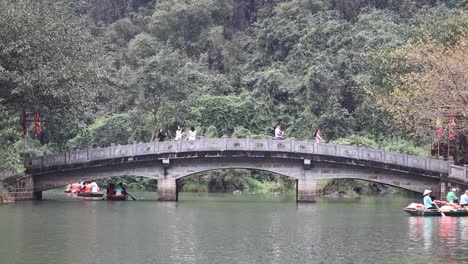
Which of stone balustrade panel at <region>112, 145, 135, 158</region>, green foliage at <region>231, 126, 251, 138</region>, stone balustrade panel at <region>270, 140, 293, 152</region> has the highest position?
green foliage at <region>231, 126, 251, 138</region>

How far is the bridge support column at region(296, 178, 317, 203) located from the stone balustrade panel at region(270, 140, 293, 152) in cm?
239

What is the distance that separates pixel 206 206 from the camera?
5038 centimetres

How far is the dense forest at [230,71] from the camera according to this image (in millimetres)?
49031

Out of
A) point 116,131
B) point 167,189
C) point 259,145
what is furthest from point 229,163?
point 116,131

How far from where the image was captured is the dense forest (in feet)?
161

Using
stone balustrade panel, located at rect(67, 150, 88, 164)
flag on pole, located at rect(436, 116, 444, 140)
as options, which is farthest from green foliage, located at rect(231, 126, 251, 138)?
Answer: flag on pole, located at rect(436, 116, 444, 140)

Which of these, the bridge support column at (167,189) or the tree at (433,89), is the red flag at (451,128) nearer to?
the tree at (433,89)

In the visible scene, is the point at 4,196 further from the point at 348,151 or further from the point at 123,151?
the point at 348,151

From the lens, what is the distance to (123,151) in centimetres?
5491

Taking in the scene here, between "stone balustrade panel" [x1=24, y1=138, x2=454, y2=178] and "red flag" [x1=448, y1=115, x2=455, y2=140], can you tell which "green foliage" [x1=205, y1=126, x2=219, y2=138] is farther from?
"red flag" [x1=448, y1=115, x2=455, y2=140]

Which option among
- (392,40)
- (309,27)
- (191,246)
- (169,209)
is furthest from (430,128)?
(309,27)

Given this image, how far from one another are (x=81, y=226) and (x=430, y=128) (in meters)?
23.7

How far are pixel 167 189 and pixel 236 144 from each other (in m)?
5.08

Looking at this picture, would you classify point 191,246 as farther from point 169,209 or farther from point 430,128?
point 430,128
